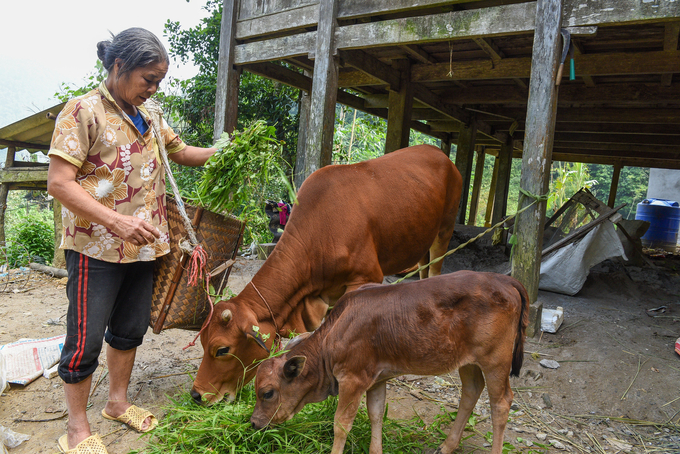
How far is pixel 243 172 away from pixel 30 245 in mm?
7621

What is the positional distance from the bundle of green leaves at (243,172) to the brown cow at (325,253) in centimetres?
46

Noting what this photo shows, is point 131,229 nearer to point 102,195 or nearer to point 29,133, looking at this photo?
point 102,195

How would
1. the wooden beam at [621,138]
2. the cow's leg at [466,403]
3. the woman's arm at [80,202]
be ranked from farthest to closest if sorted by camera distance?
1. the wooden beam at [621,138]
2. the cow's leg at [466,403]
3. the woman's arm at [80,202]

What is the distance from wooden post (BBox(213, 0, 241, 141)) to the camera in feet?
19.5

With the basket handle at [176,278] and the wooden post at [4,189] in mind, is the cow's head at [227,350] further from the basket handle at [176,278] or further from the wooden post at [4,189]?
the wooden post at [4,189]

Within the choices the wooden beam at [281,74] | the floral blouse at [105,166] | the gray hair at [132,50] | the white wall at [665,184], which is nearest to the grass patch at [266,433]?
the floral blouse at [105,166]

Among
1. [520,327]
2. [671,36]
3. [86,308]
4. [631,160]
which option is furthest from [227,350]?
[631,160]

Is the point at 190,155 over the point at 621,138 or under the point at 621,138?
under

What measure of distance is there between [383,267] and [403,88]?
11.4ft

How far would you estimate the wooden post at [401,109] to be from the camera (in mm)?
6516

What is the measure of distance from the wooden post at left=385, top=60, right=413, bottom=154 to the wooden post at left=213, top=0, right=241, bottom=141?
2.21 metres

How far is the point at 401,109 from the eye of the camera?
6699 mm

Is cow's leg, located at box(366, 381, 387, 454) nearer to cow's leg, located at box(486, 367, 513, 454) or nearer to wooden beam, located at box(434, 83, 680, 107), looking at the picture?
cow's leg, located at box(486, 367, 513, 454)

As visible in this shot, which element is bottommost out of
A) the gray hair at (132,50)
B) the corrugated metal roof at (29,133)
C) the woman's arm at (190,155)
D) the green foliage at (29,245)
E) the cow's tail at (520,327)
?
the green foliage at (29,245)
